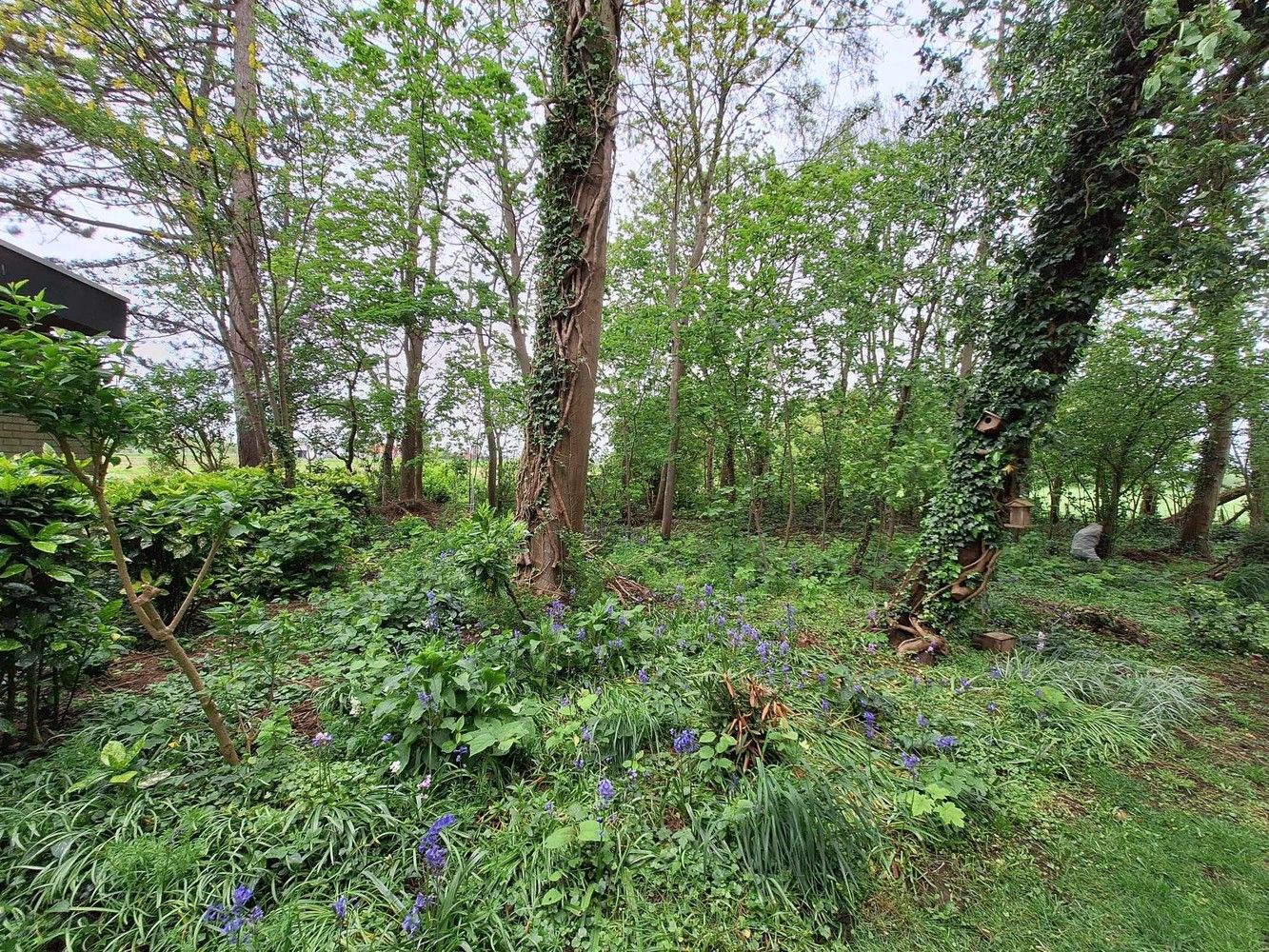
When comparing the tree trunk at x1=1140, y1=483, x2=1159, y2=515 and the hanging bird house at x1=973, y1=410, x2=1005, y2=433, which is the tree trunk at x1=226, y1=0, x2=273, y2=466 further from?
the tree trunk at x1=1140, y1=483, x2=1159, y2=515

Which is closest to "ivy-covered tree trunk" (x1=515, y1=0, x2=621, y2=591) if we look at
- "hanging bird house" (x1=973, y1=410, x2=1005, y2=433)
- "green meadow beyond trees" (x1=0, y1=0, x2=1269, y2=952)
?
"green meadow beyond trees" (x1=0, y1=0, x2=1269, y2=952)

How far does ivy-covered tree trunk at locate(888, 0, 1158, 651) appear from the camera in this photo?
10.6 ft

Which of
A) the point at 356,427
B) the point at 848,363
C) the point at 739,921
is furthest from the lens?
the point at 356,427

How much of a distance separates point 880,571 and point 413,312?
26.0ft

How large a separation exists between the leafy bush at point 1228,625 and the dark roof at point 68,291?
36.1 feet

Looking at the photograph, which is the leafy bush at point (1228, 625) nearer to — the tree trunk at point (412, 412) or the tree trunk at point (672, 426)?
the tree trunk at point (672, 426)

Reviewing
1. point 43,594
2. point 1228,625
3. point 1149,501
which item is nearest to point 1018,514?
point 1228,625

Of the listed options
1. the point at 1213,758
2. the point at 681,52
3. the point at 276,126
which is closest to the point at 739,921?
the point at 1213,758

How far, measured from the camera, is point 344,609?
343 centimetres

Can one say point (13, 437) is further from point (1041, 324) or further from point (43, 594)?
point (1041, 324)

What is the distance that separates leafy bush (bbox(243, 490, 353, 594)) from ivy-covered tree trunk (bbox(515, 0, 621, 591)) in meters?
2.21

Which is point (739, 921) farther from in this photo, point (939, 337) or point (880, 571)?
point (939, 337)

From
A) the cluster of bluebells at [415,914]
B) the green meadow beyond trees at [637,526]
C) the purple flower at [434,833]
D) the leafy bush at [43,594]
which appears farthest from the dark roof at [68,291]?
the cluster of bluebells at [415,914]

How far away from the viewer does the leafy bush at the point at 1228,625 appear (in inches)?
157
